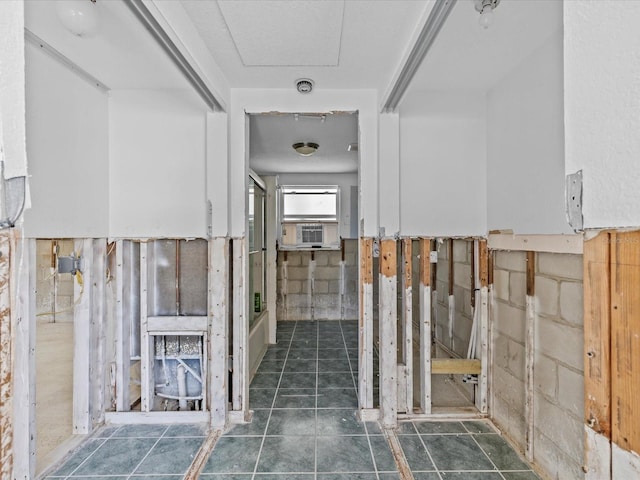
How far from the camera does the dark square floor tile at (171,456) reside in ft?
6.21

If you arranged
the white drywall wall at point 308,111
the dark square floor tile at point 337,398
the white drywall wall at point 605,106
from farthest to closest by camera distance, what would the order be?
the dark square floor tile at point 337,398
the white drywall wall at point 308,111
the white drywall wall at point 605,106

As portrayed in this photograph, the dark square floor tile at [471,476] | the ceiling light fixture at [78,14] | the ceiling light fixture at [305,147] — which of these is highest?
the ceiling light fixture at [305,147]

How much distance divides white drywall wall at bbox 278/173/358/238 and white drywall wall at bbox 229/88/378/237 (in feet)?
8.97

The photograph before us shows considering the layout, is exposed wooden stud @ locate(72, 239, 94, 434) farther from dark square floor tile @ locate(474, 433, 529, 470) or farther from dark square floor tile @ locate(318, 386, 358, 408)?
dark square floor tile @ locate(474, 433, 529, 470)

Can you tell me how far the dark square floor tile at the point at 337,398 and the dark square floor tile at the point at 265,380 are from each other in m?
0.46

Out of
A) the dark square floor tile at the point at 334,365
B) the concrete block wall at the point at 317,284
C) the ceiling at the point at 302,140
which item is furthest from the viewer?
the concrete block wall at the point at 317,284

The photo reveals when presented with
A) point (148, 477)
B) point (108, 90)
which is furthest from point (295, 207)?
point (148, 477)

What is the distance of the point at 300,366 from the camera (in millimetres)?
3447

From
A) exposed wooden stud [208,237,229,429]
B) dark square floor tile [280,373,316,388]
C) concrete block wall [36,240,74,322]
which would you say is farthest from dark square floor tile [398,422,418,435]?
concrete block wall [36,240,74,322]

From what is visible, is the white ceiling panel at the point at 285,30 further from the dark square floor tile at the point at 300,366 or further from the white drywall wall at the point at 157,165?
the dark square floor tile at the point at 300,366

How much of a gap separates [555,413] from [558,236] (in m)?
0.95

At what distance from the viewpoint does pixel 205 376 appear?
7.84 feet

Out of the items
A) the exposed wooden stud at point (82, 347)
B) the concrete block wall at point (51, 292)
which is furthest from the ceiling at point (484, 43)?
the concrete block wall at point (51, 292)

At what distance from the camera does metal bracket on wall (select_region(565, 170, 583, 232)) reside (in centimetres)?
57
